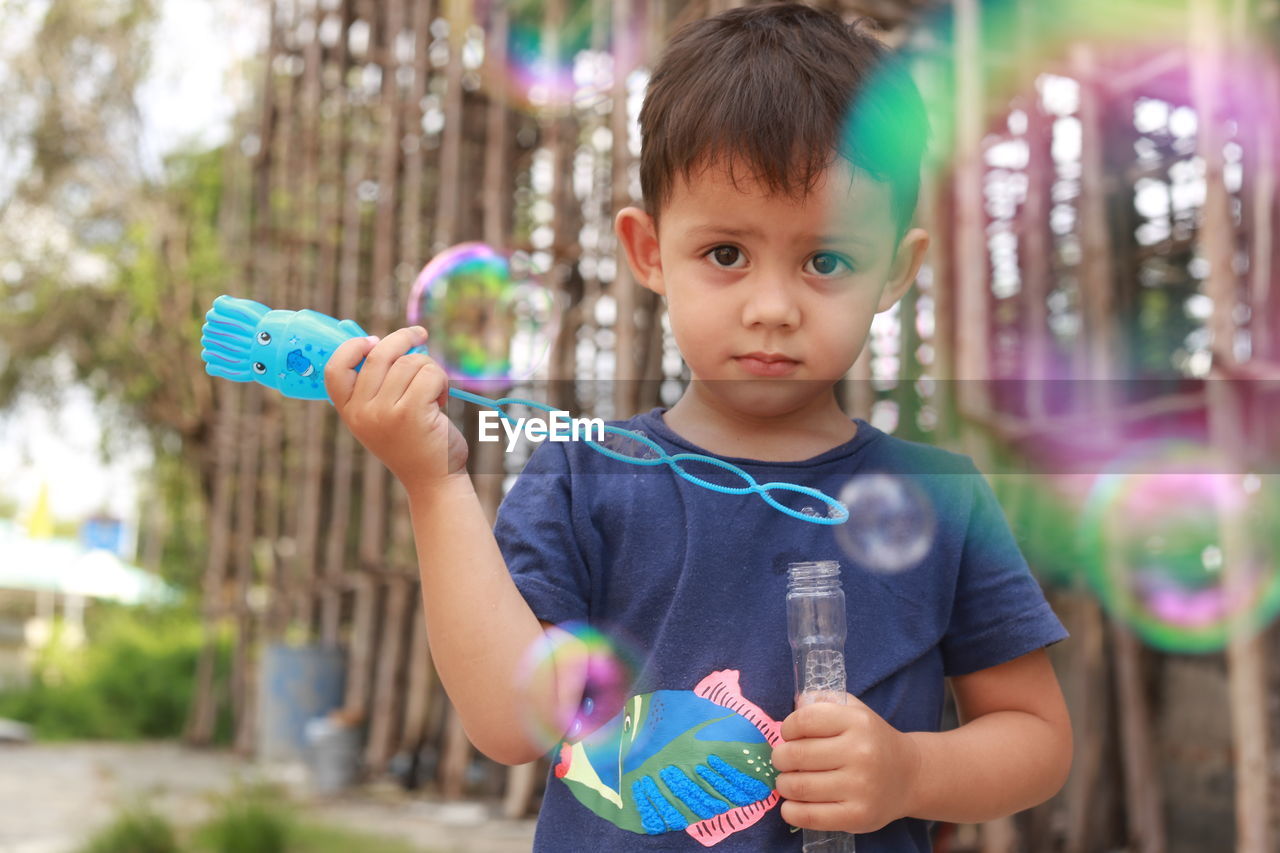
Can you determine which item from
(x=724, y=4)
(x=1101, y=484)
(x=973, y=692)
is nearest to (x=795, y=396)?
(x=973, y=692)

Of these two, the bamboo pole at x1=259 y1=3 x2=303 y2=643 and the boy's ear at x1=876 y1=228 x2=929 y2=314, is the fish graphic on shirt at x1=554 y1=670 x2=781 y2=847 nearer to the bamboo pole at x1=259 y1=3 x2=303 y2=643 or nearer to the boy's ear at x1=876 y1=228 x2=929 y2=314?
the boy's ear at x1=876 y1=228 x2=929 y2=314

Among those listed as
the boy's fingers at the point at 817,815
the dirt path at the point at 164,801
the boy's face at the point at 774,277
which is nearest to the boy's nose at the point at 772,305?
the boy's face at the point at 774,277

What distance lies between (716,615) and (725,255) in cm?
30

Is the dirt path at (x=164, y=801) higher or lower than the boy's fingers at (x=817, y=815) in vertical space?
lower

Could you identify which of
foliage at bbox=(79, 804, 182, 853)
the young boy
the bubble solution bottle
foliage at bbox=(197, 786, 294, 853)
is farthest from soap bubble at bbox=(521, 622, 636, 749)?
foliage at bbox=(79, 804, 182, 853)

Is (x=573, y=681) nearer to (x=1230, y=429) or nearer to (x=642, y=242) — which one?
(x=642, y=242)

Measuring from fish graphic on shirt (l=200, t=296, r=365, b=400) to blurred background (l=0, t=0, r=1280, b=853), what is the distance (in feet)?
1.35

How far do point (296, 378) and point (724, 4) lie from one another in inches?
125

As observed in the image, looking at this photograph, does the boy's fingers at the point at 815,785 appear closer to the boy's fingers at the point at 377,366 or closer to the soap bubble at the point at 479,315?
the boy's fingers at the point at 377,366

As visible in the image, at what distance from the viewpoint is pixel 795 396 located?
39.9 inches

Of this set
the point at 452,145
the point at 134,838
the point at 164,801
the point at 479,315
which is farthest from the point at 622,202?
the point at 164,801

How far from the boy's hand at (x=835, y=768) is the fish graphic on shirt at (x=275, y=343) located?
444mm

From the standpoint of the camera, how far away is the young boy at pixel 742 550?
918 mm

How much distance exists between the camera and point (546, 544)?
3.27 ft
